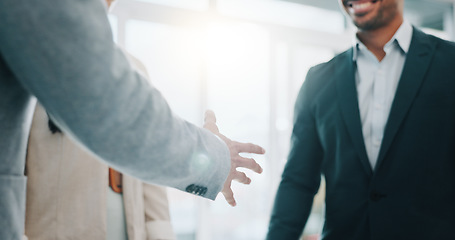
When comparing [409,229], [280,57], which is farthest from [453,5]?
[409,229]

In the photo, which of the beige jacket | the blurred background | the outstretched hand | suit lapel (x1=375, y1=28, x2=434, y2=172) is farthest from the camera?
the blurred background

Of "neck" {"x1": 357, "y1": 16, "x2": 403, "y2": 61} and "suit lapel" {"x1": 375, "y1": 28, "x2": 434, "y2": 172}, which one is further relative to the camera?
"neck" {"x1": 357, "y1": 16, "x2": 403, "y2": 61}

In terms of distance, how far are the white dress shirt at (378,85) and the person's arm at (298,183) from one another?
22 cm

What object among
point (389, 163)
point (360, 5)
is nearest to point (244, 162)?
point (389, 163)

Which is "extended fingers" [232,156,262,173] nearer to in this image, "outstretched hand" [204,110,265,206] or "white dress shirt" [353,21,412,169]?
"outstretched hand" [204,110,265,206]

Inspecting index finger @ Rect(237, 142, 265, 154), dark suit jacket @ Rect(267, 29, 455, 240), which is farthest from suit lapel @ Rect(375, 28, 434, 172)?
index finger @ Rect(237, 142, 265, 154)

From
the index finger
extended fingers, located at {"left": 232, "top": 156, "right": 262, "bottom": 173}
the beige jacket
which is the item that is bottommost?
the beige jacket

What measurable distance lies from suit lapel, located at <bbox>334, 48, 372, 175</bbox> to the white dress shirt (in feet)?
0.15

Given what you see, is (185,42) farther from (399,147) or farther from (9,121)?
(9,121)

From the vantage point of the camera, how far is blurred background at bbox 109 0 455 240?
358cm

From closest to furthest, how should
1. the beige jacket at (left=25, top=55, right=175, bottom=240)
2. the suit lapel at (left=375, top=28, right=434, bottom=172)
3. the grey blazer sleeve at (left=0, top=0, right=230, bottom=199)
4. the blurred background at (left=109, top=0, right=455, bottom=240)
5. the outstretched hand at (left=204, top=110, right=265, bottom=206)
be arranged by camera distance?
the grey blazer sleeve at (left=0, top=0, right=230, bottom=199)
the outstretched hand at (left=204, top=110, right=265, bottom=206)
the beige jacket at (left=25, top=55, right=175, bottom=240)
the suit lapel at (left=375, top=28, right=434, bottom=172)
the blurred background at (left=109, top=0, right=455, bottom=240)

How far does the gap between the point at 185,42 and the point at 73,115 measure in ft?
10.7

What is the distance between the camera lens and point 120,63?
1.84 ft

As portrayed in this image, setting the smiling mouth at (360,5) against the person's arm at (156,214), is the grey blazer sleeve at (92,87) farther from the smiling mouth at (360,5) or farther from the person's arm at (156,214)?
the smiling mouth at (360,5)
